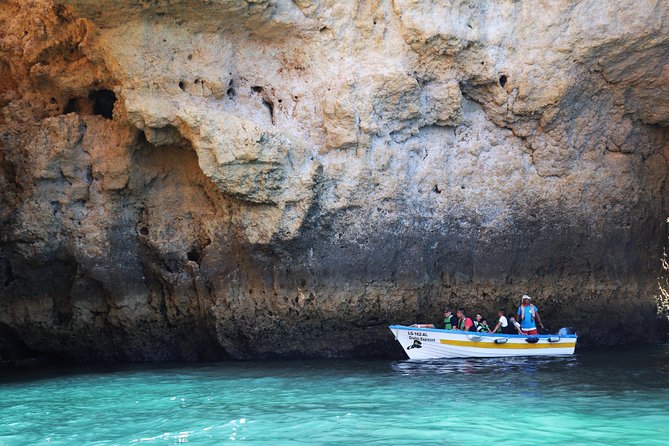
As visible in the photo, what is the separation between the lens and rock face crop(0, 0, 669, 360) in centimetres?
1616

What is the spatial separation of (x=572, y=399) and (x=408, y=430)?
2.87m

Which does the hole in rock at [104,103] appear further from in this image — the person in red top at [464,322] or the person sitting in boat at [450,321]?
the person in red top at [464,322]

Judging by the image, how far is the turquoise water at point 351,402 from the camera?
34.6 feet

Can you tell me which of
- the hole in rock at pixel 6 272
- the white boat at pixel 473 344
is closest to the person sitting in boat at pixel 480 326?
the white boat at pixel 473 344

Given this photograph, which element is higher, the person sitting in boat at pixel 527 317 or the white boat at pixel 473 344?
the person sitting in boat at pixel 527 317

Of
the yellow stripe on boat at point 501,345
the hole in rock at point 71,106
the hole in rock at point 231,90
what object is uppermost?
the hole in rock at point 71,106

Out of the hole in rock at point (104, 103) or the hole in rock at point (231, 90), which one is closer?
the hole in rock at point (231, 90)

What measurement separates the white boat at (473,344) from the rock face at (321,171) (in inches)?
30.9

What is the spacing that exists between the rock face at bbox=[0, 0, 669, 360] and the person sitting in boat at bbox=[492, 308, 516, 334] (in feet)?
1.91

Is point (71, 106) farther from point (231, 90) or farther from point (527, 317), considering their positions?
point (527, 317)

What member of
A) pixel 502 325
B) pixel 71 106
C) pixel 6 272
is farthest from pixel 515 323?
pixel 6 272

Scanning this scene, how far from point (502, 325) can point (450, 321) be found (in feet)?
3.13

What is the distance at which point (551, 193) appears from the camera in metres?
17.6

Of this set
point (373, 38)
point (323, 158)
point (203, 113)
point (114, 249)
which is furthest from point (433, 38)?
point (114, 249)
